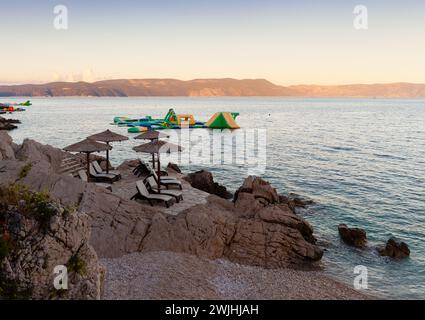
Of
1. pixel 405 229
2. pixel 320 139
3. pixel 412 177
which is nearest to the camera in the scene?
pixel 405 229

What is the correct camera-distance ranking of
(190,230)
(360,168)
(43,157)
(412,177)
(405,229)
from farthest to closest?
(360,168) < (412,177) < (43,157) < (405,229) < (190,230)

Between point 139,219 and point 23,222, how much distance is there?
5.16 metres

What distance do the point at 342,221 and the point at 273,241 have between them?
7.79m

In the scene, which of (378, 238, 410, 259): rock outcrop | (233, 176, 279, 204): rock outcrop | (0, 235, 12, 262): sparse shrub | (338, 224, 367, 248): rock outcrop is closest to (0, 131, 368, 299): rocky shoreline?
(0, 235, 12, 262): sparse shrub

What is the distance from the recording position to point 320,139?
53.2 metres

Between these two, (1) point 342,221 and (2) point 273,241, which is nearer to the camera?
(2) point 273,241

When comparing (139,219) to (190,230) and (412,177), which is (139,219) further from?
(412,177)

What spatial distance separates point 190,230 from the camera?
35.6 ft

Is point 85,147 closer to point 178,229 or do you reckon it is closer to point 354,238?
point 178,229

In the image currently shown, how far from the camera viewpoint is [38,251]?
599 centimetres

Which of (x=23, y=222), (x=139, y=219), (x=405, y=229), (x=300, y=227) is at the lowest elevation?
(x=405, y=229)

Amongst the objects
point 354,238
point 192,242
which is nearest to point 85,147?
point 192,242
